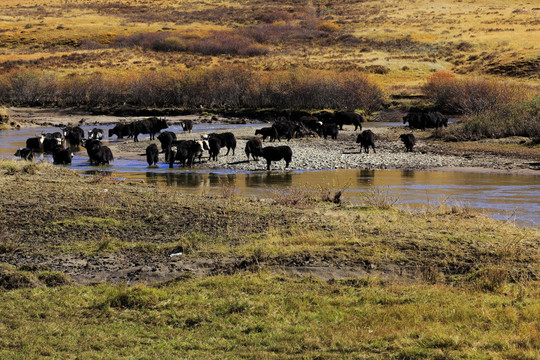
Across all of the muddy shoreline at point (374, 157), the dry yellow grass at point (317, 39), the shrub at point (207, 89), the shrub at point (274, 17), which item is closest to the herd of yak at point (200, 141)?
the muddy shoreline at point (374, 157)

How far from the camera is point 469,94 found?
43.4 meters

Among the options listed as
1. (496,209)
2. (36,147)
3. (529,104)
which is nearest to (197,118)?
(36,147)

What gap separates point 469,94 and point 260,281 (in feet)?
123

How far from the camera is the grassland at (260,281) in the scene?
6.83 m

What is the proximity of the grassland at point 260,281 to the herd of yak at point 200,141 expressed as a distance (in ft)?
36.8

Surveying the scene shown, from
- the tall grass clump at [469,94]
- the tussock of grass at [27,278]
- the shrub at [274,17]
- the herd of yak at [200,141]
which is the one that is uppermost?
the shrub at [274,17]

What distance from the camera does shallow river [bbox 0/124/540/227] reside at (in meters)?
17.6

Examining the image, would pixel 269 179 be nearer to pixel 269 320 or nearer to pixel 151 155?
pixel 151 155

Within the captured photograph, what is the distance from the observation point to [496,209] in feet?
55.1

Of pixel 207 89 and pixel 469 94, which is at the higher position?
pixel 207 89

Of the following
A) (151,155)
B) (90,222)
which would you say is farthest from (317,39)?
(90,222)

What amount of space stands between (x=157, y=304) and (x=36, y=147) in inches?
972

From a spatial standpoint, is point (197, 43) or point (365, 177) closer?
point (365, 177)

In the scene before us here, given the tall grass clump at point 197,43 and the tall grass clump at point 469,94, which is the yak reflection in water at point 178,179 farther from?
the tall grass clump at point 197,43
